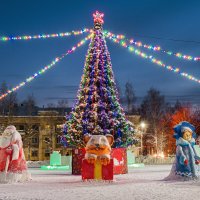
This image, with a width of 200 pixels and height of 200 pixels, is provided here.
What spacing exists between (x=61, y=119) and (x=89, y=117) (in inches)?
1187

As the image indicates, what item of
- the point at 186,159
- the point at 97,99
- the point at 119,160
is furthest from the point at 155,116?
the point at 186,159

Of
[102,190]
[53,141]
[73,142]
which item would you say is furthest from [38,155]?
[102,190]

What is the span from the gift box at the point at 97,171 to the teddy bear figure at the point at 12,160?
2321 millimetres

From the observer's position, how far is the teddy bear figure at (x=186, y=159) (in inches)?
568

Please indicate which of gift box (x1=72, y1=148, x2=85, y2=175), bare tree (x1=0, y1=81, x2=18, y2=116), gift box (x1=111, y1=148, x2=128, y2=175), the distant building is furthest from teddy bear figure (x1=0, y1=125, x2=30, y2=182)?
the distant building

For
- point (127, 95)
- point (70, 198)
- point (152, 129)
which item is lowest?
point (70, 198)

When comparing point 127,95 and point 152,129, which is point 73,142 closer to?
point 152,129

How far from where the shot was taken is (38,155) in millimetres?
54750

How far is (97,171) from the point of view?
1405 cm

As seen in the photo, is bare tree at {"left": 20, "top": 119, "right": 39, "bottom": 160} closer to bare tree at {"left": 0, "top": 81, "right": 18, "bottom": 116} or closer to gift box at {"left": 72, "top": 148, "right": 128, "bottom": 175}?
bare tree at {"left": 0, "top": 81, "right": 18, "bottom": 116}

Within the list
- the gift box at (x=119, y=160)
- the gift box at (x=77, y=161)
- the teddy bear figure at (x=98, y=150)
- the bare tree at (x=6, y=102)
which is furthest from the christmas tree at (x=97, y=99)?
the bare tree at (x=6, y=102)

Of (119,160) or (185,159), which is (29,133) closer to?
(119,160)

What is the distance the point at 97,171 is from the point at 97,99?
1112cm

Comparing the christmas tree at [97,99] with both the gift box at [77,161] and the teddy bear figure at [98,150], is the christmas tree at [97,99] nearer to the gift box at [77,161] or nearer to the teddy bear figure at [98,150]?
the gift box at [77,161]
